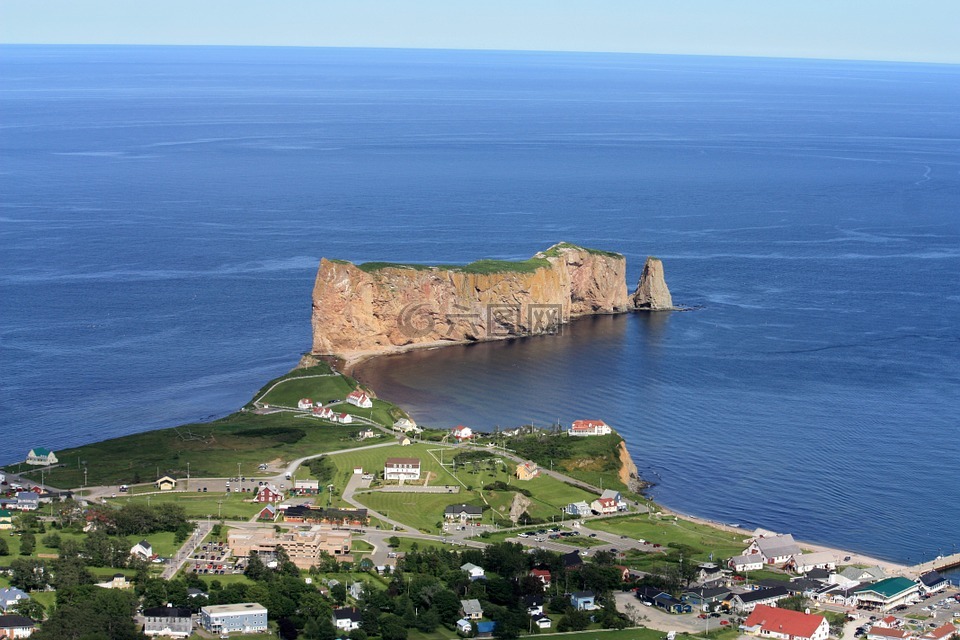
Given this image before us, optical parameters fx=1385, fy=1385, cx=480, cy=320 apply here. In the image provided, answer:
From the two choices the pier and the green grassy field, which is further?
the green grassy field

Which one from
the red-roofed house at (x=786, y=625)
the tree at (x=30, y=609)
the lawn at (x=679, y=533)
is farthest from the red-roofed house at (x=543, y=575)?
the tree at (x=30, y=609)

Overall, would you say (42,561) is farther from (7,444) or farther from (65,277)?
(65,277)

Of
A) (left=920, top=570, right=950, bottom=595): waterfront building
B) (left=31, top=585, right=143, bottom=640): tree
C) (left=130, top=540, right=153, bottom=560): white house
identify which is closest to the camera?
(left=31, top=585, right=143, bottom=640): tree

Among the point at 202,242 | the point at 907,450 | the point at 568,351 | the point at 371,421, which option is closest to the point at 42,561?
the point at 371,421

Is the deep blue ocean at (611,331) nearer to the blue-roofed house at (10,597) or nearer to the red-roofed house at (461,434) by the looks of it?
the red-roofed house at (461,434)

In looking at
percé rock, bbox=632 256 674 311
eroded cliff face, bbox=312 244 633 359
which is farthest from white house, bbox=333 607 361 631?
percé rock, bbox=632 256 674 311

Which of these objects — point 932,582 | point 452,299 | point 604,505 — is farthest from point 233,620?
point 452,299

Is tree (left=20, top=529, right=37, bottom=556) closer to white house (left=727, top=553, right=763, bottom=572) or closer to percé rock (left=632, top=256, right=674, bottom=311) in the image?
white house (left=727, top=553, right=763, bottom=572)
